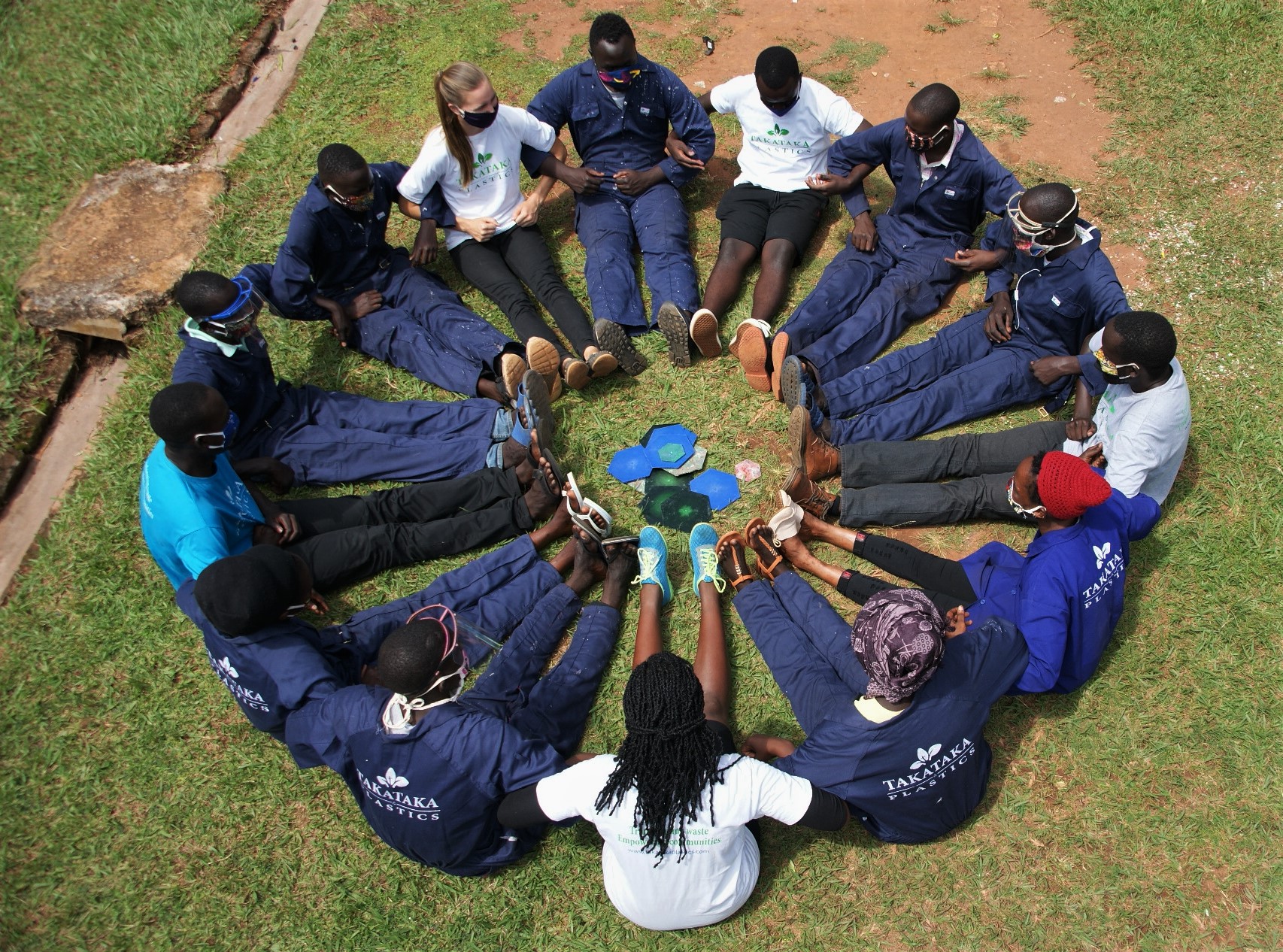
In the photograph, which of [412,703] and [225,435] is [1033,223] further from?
[225,435]

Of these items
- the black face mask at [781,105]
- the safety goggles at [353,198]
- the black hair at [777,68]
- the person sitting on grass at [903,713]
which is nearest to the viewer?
the person sitting on grass at [903,713]

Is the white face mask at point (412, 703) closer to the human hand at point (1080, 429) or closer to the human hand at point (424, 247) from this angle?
the human hand at point (424, 247)

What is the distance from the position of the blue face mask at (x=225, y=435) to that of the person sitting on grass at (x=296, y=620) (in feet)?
2.13

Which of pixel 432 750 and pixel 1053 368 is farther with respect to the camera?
pixel 1053 368

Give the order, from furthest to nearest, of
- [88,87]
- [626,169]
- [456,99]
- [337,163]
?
[88,87] < [626,169] < [456,99] < [337,163]

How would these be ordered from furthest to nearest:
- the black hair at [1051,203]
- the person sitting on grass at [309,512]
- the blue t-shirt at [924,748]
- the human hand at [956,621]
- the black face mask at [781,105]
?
the black face mask at [781,105] → the black hair at [1051,203] → the person sitting on grass at [309,512] → the human hand at [956,621] → the blue t-shirt at [924,748]

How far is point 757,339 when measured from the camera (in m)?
5.68

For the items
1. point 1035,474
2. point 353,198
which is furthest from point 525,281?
point 1035,474

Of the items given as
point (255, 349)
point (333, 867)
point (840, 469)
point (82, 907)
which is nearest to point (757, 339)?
point (840, 469)

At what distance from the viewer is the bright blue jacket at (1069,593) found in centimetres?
425

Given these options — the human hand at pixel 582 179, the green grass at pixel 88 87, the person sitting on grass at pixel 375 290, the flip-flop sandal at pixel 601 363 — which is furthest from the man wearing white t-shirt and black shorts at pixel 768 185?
the green grass at pixel 88 87

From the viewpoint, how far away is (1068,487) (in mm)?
4219

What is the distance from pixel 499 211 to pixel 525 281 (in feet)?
1.71

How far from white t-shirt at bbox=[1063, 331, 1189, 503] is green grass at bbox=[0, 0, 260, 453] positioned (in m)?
7.60
